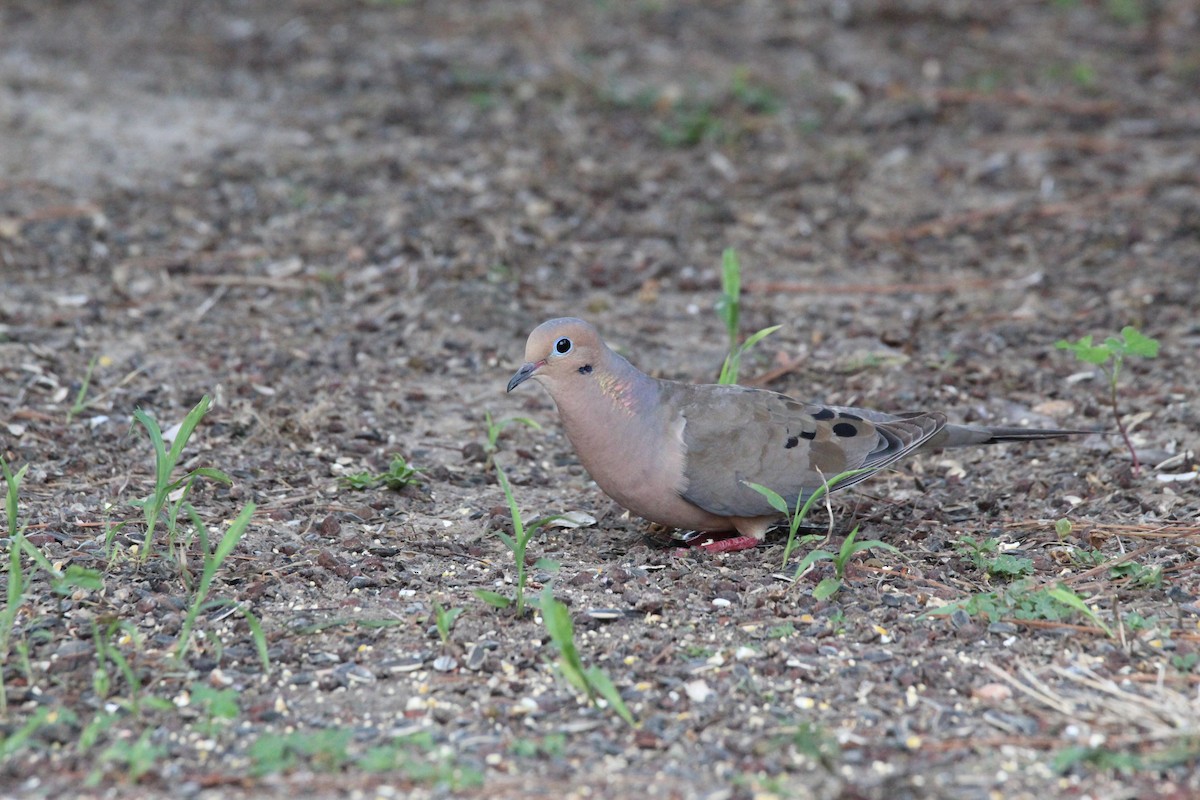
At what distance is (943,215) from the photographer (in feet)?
23.2

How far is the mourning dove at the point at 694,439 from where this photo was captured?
410 centimetres

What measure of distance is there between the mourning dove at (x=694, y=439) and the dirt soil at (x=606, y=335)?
22 centimetres

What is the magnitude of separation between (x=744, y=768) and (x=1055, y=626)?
→ 1044 mm

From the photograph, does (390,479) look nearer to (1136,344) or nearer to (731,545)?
(731,545)

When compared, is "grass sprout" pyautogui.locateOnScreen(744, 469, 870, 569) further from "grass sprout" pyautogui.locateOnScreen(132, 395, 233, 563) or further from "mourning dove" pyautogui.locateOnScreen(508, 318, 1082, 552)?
"grass sprout" pyautogui.locateOnScreen(132, 395, 233, 563)

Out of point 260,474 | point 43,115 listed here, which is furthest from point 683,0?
point 260,474

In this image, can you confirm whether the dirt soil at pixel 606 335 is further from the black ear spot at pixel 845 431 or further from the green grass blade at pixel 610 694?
the black ear spot at pixel 845 431

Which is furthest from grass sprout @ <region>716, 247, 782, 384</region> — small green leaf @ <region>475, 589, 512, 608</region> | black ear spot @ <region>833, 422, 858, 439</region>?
small green leaf @ <region>475, 589, 512, 608</region>

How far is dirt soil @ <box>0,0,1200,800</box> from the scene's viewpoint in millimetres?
3156

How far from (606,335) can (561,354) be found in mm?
1835

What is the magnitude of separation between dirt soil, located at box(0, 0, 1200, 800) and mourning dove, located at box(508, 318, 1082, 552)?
22cm

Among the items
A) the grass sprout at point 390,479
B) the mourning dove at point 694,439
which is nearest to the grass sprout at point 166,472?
the grass sprout at point 390,479

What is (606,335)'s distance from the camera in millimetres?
5926

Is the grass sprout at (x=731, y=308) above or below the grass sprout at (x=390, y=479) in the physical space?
above
